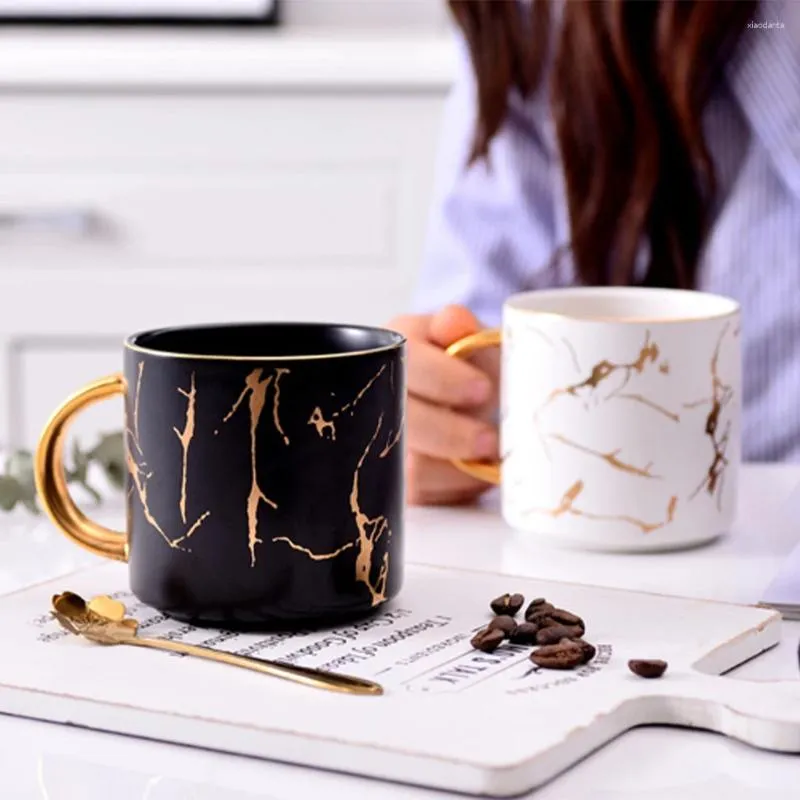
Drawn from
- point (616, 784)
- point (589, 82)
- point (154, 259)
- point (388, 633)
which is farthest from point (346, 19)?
point (616, 784)

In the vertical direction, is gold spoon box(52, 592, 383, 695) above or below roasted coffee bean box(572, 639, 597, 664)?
below

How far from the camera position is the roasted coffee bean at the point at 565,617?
1.79 ft

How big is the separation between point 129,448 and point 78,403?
30 millimetres

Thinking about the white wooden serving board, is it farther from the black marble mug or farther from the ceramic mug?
the ceramic mug

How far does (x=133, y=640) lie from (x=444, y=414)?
0.31m

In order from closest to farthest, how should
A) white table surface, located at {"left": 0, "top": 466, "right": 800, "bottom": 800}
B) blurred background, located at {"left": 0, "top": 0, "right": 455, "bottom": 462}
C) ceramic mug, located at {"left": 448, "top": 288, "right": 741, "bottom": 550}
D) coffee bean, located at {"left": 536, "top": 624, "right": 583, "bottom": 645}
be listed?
white table surface, located at {"left": 0, "top": 466, "right": 800, "bottom": 800}
coffee bean, located at {"left": 536, "top": 624, "right": 583, "bottom": 645}
ceramic mug, located at {"left": 448, "top": 288, "right": 741, "bottom": 550}
blurred background, located at {"left": 0, "top": 0, "right": 455, "bottom": 462}

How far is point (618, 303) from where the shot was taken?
80 cm

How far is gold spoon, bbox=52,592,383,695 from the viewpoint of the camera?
1.58 feet

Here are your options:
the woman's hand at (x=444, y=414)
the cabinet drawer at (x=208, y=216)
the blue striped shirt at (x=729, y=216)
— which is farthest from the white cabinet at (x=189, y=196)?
the woman's hand at (x=444, y=414)

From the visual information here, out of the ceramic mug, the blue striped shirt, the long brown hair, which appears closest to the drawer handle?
the blue striped shirt

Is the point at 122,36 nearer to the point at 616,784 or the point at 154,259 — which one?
the point at 154,259

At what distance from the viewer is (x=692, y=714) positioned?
0.47 meters

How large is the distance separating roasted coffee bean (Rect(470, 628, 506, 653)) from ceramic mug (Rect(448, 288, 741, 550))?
7.3 inches

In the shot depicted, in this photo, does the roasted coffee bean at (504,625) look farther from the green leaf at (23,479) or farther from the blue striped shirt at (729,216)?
the blue striped shirt at (729,216)
